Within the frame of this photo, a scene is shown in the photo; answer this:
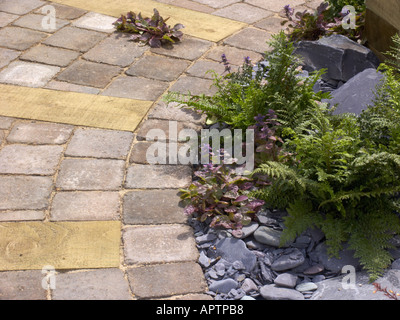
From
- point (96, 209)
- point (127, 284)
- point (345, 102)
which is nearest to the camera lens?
point (127, 284)

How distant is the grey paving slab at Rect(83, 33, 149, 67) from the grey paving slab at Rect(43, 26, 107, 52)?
9cm

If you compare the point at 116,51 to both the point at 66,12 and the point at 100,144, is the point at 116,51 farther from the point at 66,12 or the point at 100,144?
the point at 100,144

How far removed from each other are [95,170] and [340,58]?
7.51ft

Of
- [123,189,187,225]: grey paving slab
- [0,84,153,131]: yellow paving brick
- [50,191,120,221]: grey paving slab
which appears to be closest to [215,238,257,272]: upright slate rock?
[123,189,187,225]: grey paving slab

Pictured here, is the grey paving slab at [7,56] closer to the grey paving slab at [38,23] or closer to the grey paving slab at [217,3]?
the grey paving slab at [38,23]

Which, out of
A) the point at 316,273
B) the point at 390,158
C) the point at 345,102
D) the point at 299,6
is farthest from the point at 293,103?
the point at 299,6

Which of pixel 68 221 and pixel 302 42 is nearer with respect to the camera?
pixel 68 221

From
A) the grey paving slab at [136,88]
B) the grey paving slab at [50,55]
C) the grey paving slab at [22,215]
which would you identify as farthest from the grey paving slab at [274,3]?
the grey paving slab at [22,215]

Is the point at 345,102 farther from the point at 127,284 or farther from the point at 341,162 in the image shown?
the point at 127,284

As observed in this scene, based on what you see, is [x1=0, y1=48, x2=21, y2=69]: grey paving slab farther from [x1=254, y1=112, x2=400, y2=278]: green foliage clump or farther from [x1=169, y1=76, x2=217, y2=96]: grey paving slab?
[x1=254, y1=112, x2=400, y2=278]: green foliage clump

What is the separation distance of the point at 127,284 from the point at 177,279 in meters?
0.26

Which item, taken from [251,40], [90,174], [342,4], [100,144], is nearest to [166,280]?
[90,174]

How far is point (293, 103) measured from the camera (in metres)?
3.71

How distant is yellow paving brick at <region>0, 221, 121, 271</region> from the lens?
9.82 feet
